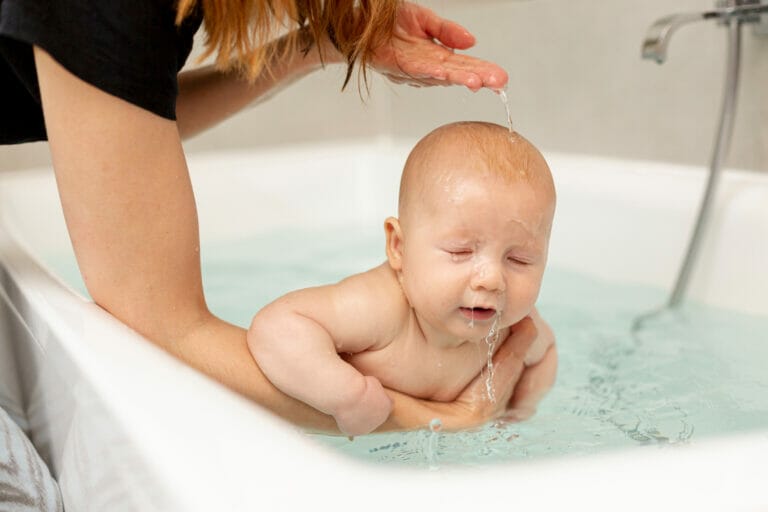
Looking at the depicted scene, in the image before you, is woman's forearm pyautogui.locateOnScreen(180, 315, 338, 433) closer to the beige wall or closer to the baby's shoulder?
the baby's shoulder

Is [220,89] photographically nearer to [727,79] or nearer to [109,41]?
[109,41]

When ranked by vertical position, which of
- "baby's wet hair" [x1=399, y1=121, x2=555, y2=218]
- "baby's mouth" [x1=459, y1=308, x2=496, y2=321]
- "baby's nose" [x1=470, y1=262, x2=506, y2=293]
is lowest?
"baby's mouth" [x1=459, y1=308, x2=496, y2=321]

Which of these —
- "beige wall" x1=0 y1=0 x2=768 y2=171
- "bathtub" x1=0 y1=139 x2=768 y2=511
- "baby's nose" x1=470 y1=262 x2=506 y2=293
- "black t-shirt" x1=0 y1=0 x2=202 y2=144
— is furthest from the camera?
"beige wall" x1=0 y1=0 x2=768 y2=171

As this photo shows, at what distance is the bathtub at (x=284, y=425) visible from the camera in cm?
46

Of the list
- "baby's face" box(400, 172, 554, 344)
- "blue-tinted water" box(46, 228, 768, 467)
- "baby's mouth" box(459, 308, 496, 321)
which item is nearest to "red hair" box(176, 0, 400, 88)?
"baby's face" box(400, 172, 554, 344)

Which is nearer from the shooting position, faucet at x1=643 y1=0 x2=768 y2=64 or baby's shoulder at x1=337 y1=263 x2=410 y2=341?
baby's shoulder at x1=337 y1=263 x2=410 y2=341

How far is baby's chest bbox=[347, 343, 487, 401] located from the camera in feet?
3.17

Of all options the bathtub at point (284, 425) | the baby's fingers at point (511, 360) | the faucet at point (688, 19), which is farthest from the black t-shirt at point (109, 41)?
the faucet at point (688, 19)

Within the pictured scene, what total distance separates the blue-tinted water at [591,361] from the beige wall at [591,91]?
41 centimetres

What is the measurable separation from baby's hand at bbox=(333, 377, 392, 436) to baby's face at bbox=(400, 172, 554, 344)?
4.0 inches

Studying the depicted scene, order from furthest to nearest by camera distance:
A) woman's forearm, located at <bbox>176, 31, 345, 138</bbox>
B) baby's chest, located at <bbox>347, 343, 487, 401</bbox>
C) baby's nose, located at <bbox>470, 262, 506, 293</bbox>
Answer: woman's forearm, located at <bbox>176, 31, 345, 138</bbox>
baby's chest, located at <bbox>347, 343, 487, 401</bbox>
baby's nose, located at <bbox>470, 262, 506, 293</bbox>

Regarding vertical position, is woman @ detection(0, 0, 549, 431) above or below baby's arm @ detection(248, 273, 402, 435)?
above

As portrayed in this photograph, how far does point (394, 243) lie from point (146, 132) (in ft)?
0.97

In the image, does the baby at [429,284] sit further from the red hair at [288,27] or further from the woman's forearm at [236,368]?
the red hair at [288,27]
